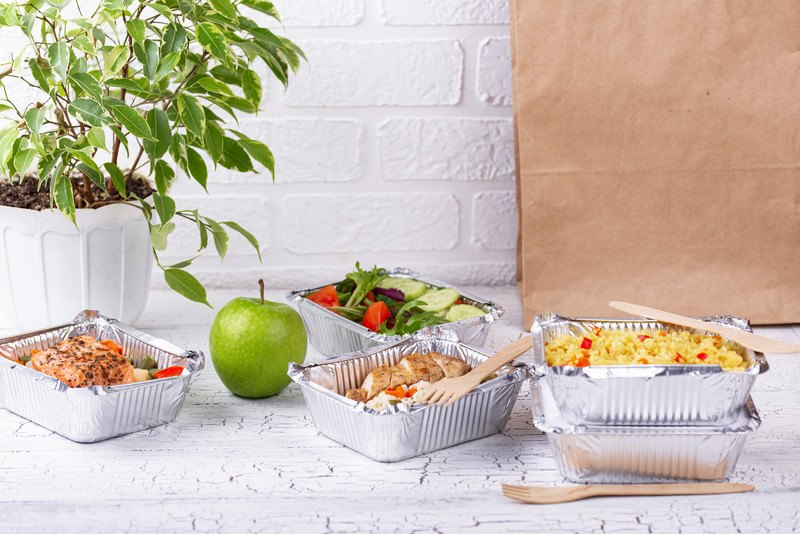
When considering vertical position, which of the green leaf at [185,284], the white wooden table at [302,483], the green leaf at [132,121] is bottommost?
the white wooden table at [302,483]

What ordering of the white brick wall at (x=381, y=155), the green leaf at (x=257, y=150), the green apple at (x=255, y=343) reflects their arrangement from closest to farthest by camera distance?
the green apple at (x=255, y=343), the green leaf at (x=257, y=150), the white brick wall at (x=381, y=155)

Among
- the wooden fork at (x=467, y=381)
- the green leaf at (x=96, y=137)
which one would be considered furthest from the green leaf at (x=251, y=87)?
the wooden fork at (x=467, y=381)

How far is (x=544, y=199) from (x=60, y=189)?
63cm

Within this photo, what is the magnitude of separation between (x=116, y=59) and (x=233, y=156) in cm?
19

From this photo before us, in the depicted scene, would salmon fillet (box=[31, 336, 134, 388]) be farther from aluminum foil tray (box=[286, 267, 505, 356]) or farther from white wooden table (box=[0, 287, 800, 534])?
aluminum foil tray (box=[286, 267, 505, 356])

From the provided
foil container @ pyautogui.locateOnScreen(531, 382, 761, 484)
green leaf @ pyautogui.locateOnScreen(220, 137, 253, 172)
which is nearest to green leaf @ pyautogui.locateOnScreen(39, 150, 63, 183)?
green leaf @ pyautogui.locateOnScreen(220, 137, 253, 172)

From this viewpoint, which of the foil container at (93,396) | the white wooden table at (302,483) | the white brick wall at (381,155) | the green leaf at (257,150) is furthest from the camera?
the white brick wall at (381,155)

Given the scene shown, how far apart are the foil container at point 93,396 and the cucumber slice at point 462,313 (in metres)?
0.34

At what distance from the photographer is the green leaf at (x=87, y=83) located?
1071 mm

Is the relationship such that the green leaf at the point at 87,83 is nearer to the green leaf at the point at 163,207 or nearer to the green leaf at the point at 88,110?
the green leaf at the point at 88,110

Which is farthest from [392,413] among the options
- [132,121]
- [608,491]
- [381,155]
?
[381,155]

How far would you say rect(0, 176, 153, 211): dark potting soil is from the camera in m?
1.28

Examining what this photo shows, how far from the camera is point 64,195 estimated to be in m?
1.11

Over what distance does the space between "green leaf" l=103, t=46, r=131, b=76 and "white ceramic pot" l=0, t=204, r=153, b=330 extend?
0.65 ft
